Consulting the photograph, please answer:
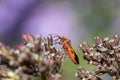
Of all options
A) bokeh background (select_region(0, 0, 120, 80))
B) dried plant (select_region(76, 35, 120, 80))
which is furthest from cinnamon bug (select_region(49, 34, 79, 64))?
bokeh background (select_region(0, 0, 120, 80))

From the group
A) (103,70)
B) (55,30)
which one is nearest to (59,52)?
(103,70)

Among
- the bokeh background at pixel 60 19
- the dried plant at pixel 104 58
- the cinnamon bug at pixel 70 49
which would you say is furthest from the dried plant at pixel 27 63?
the bokeh background at pixel 60 19

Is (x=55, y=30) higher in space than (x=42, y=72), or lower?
higher

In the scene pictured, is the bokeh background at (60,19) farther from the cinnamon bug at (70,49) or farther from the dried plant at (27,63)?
the dried plant at (27,63)

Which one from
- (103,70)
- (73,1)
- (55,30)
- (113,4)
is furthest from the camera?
(73,1)

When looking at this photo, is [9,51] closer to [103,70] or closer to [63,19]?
[103,70]

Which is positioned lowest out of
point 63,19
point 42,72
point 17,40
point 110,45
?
point 42,72
